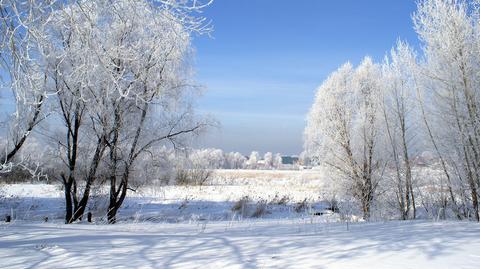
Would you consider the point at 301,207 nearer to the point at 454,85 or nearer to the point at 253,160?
the point at 454,85

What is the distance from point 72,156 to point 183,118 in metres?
4.10

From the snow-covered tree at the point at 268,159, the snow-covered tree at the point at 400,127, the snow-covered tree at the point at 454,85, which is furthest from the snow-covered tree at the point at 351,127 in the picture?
the snow-covered tree at the point at 268,159

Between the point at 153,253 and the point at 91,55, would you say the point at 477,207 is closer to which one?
the point at 153,253

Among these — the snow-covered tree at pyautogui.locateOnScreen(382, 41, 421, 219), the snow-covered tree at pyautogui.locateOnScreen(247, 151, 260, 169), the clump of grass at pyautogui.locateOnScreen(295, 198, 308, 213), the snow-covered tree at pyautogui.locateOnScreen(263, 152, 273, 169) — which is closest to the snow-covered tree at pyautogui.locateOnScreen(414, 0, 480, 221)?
the snow-covered tree at pyautogui.locateOnScreen(382, 41, 421, 219)

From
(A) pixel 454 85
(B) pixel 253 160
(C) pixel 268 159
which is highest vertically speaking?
(C) pixel 268 159

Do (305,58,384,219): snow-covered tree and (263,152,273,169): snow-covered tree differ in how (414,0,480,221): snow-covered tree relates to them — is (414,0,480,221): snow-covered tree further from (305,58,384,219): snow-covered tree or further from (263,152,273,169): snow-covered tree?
(263,152,273,169): snow-covered tree

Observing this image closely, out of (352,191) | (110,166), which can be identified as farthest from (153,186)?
(352,191)

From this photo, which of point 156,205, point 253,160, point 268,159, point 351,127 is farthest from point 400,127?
point 268,159

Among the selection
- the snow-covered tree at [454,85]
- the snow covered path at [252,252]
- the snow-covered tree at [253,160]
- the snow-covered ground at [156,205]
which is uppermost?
the snow-covered tree at [253,160]

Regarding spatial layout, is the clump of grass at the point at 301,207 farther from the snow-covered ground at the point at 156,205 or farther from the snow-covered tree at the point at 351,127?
the snow-covered tree at the point at 351,127

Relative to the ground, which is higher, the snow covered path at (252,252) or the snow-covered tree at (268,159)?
the snow-covered tree at (268,159)

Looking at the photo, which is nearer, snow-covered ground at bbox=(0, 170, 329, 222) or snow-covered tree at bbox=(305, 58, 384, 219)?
snow-covered ground at bbox=(0, 170, 329, 222)

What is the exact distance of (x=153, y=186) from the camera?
14781 millimetres

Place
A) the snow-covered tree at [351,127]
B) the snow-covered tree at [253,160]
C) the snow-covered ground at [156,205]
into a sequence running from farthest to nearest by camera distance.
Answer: the snow-covered tree at [253,160] < the snow-covered tree at [351,127] < the snow-covered ground at [156,205]
